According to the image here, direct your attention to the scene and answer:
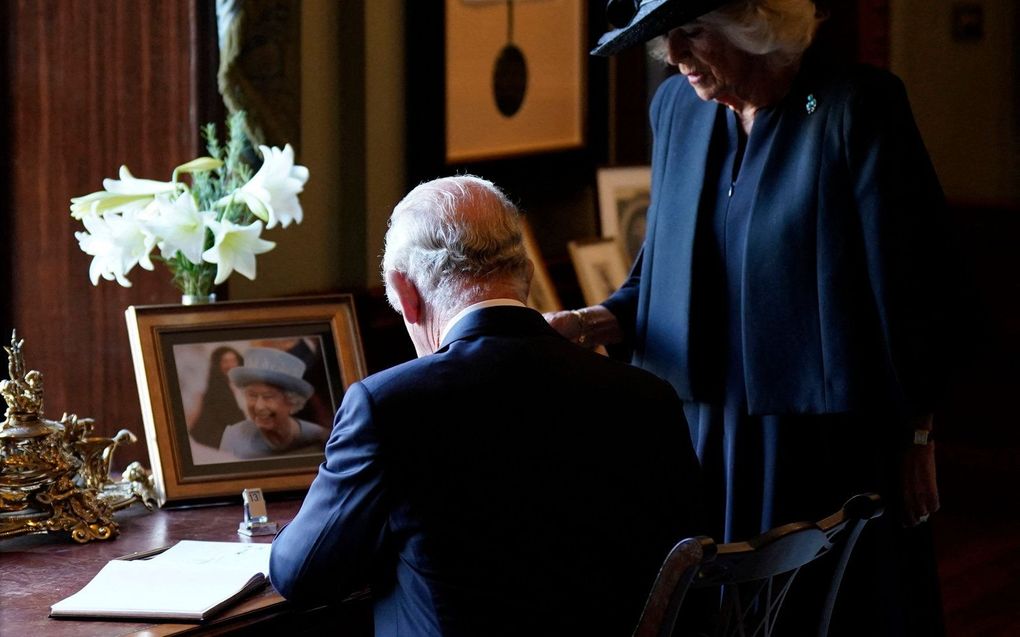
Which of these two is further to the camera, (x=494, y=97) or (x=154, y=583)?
(x=494, y=97)

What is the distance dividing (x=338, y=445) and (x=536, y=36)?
239 cm

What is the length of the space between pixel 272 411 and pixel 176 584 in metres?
0.59

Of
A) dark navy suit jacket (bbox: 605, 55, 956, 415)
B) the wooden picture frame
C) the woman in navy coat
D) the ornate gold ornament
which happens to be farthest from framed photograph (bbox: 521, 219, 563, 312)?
the ornate gold ornament

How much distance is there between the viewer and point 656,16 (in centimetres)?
216

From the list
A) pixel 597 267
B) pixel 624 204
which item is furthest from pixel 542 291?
pixel 624 204

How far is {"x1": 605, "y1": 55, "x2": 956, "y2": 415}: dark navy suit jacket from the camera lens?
2.06 metres

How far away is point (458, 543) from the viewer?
154 cm

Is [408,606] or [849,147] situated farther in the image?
[849,147]

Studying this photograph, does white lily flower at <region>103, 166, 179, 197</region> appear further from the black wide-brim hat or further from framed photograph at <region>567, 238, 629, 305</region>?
framed photograph at <region>567, 238, 629, 305</region>

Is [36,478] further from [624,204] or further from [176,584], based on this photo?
[624,204]

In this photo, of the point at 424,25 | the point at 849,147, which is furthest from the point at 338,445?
the point at 424,25

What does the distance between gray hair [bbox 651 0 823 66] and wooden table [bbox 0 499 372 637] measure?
1.11m

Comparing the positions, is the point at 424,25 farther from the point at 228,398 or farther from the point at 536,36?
the point at 228,398

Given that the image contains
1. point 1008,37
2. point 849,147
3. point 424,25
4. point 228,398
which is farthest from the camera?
point 1008,37
